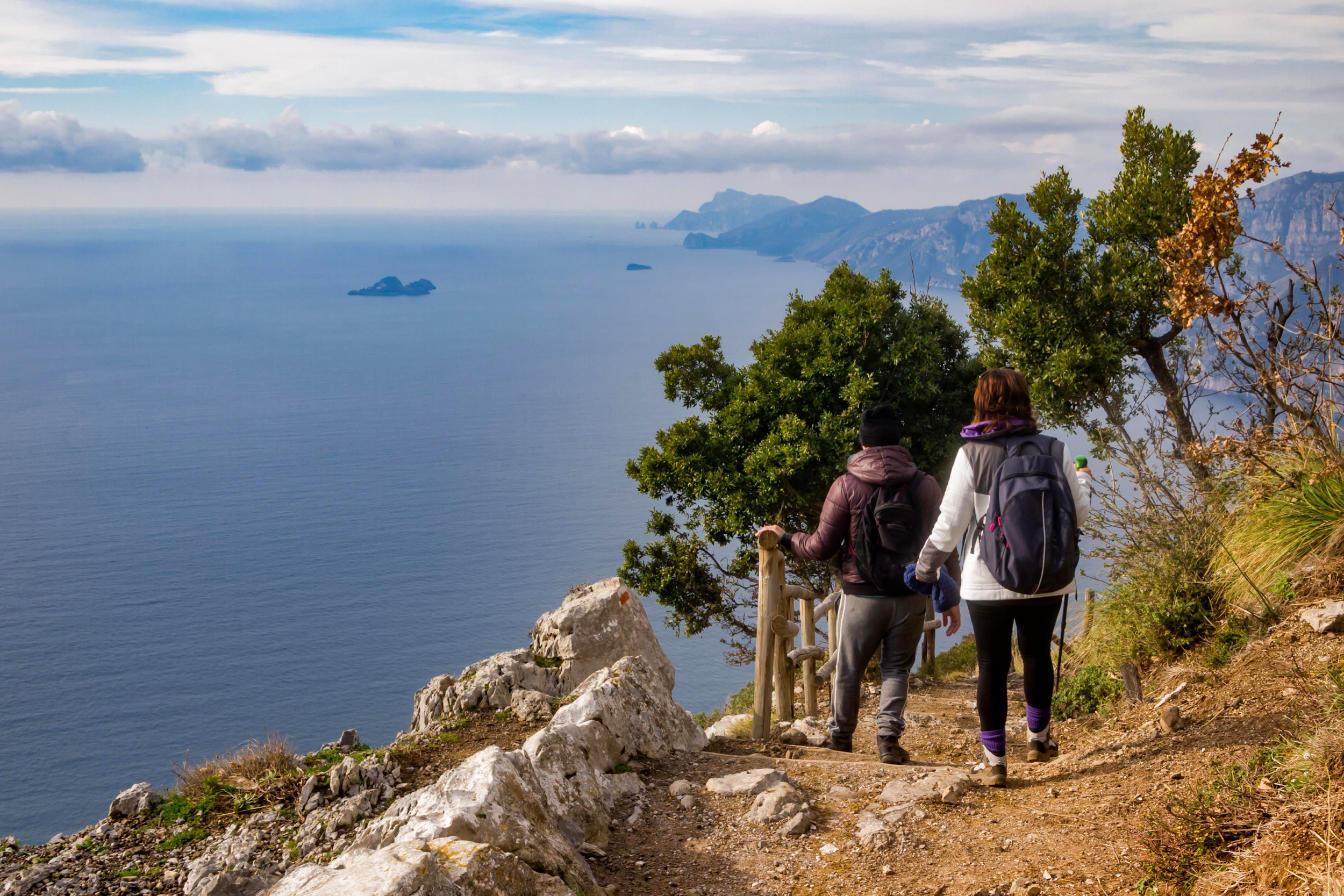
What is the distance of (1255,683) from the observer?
18.5 ft

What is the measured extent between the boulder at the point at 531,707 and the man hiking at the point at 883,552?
2703 millimetres

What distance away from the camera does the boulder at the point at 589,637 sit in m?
9.33

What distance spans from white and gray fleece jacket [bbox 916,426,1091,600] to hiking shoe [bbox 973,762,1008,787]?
1.06 meters

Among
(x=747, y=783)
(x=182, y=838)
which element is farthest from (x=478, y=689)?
(x=747, y=783)

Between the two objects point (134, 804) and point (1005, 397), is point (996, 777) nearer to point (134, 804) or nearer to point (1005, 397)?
point (1005, 397)

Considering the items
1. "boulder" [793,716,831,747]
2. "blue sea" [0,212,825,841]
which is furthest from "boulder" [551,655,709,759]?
"blue sea" [0,212,825,841]

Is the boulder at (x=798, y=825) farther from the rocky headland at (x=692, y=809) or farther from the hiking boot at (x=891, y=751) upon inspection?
the hiking boot at (x=891, y=751)

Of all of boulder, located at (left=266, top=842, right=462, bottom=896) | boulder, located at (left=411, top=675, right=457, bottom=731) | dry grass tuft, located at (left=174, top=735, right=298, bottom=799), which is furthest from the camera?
boulder, located at (left=411, top=675, right=457, bottom=731)

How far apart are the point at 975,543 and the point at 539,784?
264 centimetres

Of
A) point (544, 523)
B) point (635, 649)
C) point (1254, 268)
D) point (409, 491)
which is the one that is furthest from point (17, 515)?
point (1254, 268)

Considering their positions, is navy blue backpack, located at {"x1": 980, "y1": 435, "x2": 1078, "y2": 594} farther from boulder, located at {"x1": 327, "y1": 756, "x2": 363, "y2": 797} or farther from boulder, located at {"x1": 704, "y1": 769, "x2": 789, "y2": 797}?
boulder, located at {"x1": 327, "y1": 756, "x2": 363, "y2": 797}

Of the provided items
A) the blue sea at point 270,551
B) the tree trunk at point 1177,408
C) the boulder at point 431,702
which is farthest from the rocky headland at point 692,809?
the blue sea at point 270,551

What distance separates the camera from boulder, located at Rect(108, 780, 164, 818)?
5.92 m

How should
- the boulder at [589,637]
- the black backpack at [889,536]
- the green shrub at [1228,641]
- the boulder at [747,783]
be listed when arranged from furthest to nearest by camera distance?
1. the boulder at [589,637]
2. the green shrub at [1228,641]
3. the black backpack at [889,536]
4. the boulder at [747,783]
